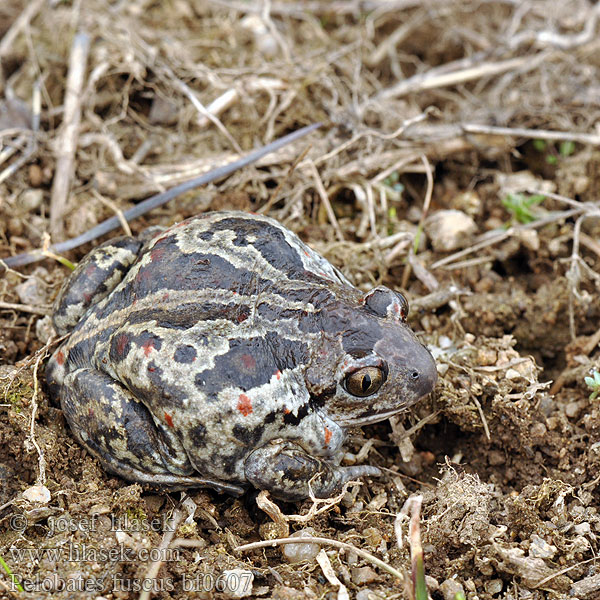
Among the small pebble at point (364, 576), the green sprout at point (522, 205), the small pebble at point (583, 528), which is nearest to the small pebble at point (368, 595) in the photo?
the small pebble at point (364, 576)

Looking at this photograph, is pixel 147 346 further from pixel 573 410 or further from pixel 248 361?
pixel 573 410

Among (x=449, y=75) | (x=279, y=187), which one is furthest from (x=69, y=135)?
(x=449, y=75)

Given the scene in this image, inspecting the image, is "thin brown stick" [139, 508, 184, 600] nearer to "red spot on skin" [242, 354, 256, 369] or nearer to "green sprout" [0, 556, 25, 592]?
"green sprout" [0, 556, 25, 592]

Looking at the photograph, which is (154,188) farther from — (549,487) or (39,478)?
(549,487)

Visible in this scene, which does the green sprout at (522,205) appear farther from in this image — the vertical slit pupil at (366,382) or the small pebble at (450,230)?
the vertical slit pupil at (366,382)

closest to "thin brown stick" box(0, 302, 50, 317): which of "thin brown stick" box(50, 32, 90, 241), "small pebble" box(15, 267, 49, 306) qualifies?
"small pebble" box(15, 267, 49, 306)

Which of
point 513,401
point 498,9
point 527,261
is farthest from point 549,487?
point 498,9
